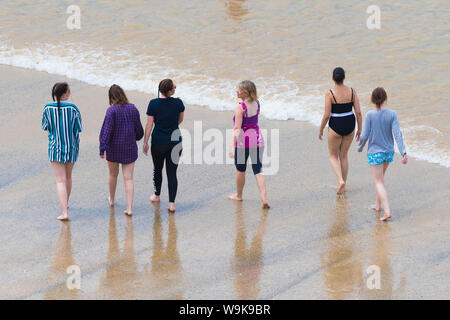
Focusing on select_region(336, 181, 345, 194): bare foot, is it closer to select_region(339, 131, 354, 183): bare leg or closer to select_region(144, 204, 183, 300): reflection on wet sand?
select_region(339, 131, 354, 183): bare leg

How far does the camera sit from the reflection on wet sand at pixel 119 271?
5.41 metres

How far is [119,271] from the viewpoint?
18.9ft

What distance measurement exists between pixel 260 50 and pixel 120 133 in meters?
7.30

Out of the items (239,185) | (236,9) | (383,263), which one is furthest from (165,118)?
(236,9)

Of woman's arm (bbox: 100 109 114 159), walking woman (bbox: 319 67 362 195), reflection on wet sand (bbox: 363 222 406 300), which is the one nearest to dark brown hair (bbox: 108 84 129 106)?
woman's arm (bbox: 100 109 114 159)

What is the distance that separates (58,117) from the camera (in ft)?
21.9

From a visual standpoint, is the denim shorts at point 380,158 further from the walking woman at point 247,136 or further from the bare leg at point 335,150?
the walking woman at point 247,136

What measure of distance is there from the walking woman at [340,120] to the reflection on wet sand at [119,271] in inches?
105

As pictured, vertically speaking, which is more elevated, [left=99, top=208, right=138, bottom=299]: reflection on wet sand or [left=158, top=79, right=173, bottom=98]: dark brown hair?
[left=158, top=79, right=173, bottom=98]: dark brown hair

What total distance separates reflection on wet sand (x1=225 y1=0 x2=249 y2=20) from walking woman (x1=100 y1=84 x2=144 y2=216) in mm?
9370

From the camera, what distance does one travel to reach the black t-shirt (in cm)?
701
